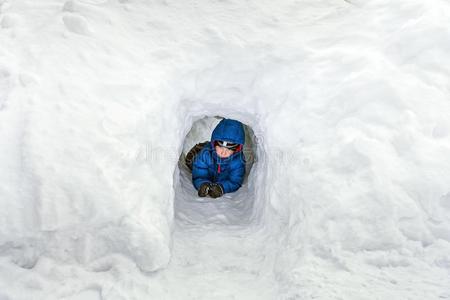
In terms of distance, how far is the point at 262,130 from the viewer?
3264mm

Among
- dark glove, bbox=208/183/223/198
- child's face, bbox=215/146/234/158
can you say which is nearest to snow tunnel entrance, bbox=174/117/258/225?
dark glove, bbox=208/183/223/198

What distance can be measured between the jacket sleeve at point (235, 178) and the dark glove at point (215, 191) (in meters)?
0.19

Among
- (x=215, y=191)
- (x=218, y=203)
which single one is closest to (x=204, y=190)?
(x=215, y=191)

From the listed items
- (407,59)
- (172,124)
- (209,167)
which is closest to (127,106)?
(172,124)

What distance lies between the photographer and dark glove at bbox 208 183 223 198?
4387 millimetres

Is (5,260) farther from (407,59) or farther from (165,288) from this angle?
(407,59)

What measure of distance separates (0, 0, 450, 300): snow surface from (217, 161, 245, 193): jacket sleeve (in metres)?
1.40

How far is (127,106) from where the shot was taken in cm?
264

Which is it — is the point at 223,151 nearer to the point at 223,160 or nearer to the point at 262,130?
the point at 223,160

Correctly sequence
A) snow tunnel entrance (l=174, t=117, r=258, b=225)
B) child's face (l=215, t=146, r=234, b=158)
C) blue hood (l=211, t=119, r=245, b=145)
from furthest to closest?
child's face (l=215, t=146, r=234, b=158) → blue hood (l=211, t=119, r=245, b=145) → snow tunnel entrance (l=174, t=117, r=258, b=225)

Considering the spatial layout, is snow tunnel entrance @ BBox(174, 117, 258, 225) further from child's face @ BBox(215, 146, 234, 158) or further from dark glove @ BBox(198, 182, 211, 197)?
child's face @ BBox(215, 146, 234, 158)

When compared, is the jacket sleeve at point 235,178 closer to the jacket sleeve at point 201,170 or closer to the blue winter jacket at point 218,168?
the blue winter jacket at point 218,168

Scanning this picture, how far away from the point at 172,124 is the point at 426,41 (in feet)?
6.14

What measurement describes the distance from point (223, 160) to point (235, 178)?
268 mm
